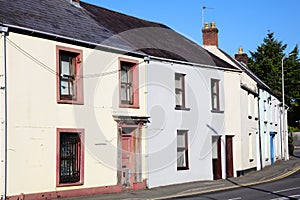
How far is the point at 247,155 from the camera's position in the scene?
100 ft

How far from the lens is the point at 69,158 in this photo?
18.6 meters

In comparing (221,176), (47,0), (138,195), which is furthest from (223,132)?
(47,0)

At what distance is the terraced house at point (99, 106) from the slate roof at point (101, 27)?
77mm

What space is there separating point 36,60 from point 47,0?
5.19 m

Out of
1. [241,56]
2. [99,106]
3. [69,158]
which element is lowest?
[69,158]

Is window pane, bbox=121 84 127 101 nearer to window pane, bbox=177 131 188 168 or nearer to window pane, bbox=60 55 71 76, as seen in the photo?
window pane, bbox=60 55 71 76

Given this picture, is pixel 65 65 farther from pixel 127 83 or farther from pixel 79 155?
pixel 127 83

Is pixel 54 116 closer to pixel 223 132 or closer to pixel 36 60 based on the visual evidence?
pixel 36 60

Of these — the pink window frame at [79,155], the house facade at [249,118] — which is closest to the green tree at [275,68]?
the house facade at [249,118]

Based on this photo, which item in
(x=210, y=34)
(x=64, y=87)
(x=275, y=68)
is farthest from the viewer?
(x=275, y=68)

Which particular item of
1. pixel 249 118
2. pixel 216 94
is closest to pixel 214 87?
pixel 216 94

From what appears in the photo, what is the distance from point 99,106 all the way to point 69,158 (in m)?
2.40

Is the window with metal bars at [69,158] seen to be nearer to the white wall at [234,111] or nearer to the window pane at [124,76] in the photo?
the window pane at [124,76]

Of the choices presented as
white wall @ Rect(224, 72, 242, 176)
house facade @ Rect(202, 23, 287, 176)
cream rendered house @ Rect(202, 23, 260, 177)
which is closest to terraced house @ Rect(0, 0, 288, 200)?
white wall @ Rect(224, 72, 242, 176)
